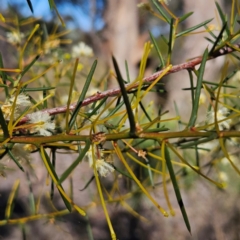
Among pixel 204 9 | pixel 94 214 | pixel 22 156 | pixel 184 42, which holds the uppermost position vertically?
pixel 204 9

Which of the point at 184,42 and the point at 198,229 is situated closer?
the point at 198,229

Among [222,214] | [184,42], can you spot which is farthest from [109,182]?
[184,42]

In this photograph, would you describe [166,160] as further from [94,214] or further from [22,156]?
[94,214]

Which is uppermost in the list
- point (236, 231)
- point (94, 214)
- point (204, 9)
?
point (204, 9)

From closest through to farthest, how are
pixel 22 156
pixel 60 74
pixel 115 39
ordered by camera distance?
1. pixel 22 156
2. pixel 60 74
3. pixel 115 39

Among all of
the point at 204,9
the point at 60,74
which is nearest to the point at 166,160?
the point at 60,74

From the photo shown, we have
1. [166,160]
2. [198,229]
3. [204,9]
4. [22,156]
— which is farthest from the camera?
[204,9]

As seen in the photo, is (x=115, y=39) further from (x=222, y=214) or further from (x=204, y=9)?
(x=222, y=214)

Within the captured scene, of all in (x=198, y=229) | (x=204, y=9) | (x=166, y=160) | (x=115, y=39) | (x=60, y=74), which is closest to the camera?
(x=166, y=160)

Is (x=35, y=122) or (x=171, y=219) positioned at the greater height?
(x=35, y=122)
